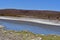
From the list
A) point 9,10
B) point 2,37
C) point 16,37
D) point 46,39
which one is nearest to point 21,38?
point 16,37

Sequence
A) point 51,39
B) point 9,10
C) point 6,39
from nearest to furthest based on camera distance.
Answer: point 6,39 < point 51,39 < point 9,10

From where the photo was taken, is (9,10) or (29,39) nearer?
(29,39)

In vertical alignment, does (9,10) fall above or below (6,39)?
below

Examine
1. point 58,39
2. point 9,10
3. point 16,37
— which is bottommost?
point 9,10

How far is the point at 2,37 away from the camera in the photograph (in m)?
11.1

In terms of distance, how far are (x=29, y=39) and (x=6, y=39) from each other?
122cm

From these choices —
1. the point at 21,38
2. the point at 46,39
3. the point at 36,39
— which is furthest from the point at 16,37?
the point at 46,39

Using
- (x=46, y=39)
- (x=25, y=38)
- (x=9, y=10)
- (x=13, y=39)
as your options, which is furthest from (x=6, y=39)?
(x=9, y=10)

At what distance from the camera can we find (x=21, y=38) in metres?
11.1

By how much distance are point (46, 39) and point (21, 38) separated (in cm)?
185

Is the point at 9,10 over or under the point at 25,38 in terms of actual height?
under

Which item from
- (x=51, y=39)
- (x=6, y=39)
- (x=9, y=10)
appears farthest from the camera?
(x=9, y=10)

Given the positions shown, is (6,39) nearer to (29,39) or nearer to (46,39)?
(29,39)

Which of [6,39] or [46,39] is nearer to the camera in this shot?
[6,39]
